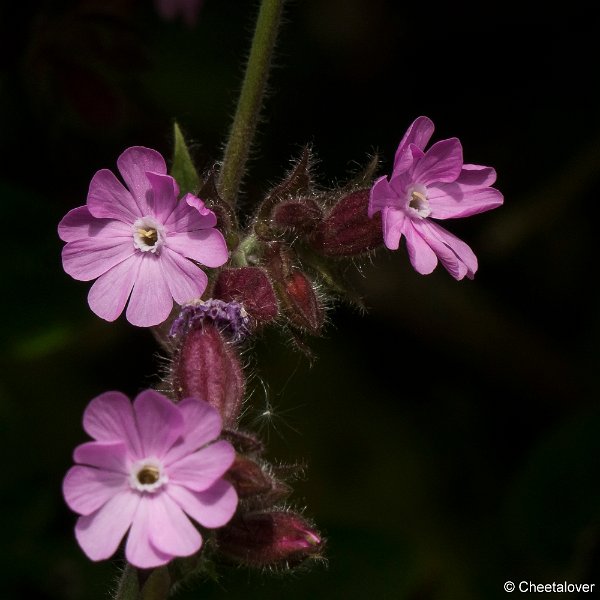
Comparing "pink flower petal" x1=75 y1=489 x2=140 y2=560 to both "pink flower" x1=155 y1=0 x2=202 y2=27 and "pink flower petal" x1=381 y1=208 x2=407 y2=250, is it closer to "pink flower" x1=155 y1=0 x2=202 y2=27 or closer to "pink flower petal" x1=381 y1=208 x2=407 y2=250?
"pink flower petal" x1=381 y1=208 x2=407 y2=250

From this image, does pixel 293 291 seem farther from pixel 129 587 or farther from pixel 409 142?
pixel 129 587

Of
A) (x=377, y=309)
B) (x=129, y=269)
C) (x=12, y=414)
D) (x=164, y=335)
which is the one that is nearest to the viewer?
(x=129, y=269)

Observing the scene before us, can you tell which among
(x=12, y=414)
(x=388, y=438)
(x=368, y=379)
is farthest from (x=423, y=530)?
(x=12, y=414)

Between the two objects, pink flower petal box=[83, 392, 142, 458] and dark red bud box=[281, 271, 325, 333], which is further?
dark red bud box=[281, 271, 325, 333]

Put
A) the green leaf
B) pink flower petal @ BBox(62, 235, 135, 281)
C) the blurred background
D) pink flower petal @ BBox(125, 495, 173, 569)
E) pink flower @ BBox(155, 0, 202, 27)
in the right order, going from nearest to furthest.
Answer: pink flower petal @ BBox(125, 495, 173, 569) < pink flower petal @ BBox(62, 235, 135, 281) < the green leaf < the blurred background < pink flower @ BBox(155, 0, 202, 27)

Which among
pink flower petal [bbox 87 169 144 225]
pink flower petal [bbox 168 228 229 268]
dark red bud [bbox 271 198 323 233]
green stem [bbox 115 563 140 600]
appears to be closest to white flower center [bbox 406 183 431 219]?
dark red bud [bbox 271 198 323 233]

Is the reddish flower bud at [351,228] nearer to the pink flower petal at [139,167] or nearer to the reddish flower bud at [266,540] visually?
the pink flower petal at [139,167]

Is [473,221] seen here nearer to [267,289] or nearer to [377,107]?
[377,107]

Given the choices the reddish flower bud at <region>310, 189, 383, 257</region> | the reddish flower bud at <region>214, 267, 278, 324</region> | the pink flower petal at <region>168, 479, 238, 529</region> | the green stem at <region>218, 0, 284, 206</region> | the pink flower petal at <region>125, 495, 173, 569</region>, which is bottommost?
the pink flower petal at <region>125, 495, 173, 569</region>
